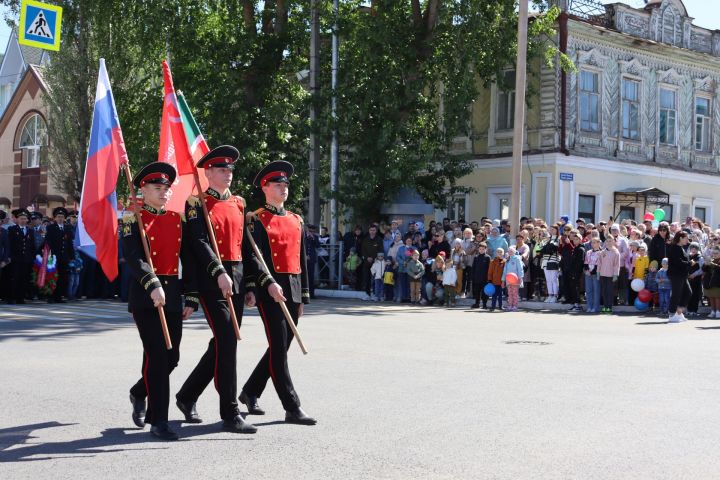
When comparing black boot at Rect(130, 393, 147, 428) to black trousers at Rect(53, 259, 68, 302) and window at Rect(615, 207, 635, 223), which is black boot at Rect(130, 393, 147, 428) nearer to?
black trousers at Rect(53, 259, 68, 302)

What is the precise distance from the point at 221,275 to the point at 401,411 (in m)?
1.99

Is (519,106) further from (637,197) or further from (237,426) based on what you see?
(237,426)

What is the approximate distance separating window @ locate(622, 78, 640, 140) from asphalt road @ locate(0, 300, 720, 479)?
70.5 ft

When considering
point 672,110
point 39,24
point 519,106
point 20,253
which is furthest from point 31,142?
point 519,106

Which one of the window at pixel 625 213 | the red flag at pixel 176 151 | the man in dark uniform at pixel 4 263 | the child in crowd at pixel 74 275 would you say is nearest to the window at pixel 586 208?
the window at pixel 625 213

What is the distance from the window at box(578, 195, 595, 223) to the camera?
3403 centimetres

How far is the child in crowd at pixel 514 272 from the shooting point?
22.4m

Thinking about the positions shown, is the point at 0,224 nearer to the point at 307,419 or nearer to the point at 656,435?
the point at 307,419

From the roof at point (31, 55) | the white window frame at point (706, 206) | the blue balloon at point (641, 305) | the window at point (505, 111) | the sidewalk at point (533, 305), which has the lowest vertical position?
the sidewalk at point (533, 305)

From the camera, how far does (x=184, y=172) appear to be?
8.82 meters

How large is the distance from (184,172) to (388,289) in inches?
671

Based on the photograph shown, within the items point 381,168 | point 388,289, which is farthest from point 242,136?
point 388,289

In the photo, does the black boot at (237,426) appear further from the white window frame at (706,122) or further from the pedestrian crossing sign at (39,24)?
the white window frame at (706,122)

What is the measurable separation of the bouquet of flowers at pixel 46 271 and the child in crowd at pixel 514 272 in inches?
387
